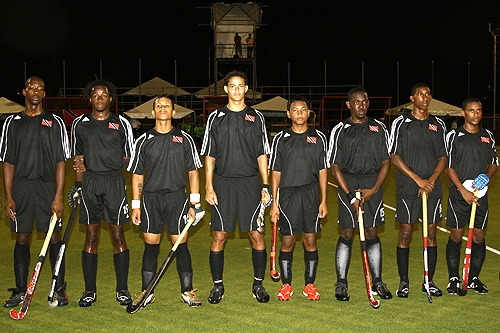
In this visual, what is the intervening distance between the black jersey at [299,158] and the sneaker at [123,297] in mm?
1791

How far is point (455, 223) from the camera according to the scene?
5.95m

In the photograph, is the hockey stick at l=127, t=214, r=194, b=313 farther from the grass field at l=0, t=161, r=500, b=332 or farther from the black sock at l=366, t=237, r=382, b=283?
the black sock at l=366, t=237, r=382, b=283

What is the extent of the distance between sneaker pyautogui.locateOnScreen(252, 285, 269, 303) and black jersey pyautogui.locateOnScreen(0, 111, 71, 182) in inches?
86.5

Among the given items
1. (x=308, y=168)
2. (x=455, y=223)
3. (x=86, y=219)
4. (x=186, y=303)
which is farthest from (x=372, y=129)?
(x=86, y=219)

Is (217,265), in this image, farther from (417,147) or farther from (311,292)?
(417,147)

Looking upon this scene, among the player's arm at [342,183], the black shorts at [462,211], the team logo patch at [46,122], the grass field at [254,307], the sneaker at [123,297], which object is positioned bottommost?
the grass field at [254,307]

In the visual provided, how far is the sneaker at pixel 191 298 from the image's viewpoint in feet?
18.0

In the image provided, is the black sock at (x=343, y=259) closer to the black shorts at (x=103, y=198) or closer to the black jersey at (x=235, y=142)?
the black jersey at (x=235, y=142)

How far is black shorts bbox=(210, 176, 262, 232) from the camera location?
221 inches

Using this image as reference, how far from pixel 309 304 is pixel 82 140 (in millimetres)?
Answer: 2612

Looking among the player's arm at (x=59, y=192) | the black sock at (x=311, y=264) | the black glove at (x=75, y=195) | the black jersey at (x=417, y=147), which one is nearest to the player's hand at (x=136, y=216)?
the black glove at (x=75, y=195)

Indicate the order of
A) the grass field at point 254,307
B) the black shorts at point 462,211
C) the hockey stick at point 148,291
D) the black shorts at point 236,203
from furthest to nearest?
the black shorts at point 462,211 → the black shorts at point 236,203 → the hockey stick at point 148,291 → the grass field at point 254,307

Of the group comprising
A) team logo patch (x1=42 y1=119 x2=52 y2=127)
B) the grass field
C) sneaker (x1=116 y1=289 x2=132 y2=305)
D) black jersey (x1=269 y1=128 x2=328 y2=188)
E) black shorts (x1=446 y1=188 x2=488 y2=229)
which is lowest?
the grass field

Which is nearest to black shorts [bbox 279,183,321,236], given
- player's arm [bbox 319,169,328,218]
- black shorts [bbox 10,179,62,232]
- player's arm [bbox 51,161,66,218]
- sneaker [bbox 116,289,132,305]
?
player's arm [bbox 319,169,328,218]
